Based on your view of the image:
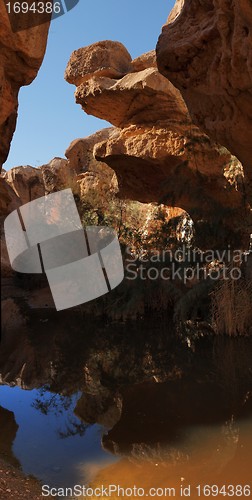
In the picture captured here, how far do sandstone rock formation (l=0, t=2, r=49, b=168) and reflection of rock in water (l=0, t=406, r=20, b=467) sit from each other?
15.3ft

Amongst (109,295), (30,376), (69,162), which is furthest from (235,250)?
(69,162)

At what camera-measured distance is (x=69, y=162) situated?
2269 centimetres

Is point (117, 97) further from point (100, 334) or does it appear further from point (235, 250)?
point (100, 334)

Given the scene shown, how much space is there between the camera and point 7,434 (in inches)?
156

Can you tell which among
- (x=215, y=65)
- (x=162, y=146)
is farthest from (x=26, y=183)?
(x=215, y=65)

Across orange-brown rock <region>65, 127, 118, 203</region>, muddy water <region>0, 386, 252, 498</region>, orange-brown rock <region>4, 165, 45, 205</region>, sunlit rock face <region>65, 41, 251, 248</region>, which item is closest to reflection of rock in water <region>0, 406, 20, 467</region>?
muddy water <region>0, 386, 252, 498</region>

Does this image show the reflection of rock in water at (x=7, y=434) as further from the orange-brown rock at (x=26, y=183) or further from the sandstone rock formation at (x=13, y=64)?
the orange-brown rock at (x=26, y=183)

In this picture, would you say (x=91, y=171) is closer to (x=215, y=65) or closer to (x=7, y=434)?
(x=215, y=65)

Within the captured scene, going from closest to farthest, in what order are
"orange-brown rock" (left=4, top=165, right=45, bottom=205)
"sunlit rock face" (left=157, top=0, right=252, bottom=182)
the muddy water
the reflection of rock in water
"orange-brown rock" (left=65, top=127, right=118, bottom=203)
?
the muddy water → the reflection of rock in water → "sunlit rock face" (left=157, top=0, right=252, bottom=182) → "orange-brown rock" (left=65, top=127, right=118, bottom=203) → "orange-brown rock" (left=4, top=165, right=45, bottom=205)

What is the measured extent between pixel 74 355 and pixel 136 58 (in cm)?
850

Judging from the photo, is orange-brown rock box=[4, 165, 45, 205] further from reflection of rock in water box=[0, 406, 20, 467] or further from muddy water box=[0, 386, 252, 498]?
muddy water box=[0, 386, 252, 498]

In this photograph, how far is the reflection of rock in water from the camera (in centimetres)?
349

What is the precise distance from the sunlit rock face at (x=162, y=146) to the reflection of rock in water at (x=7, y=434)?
604 cm

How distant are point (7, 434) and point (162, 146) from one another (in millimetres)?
9110
